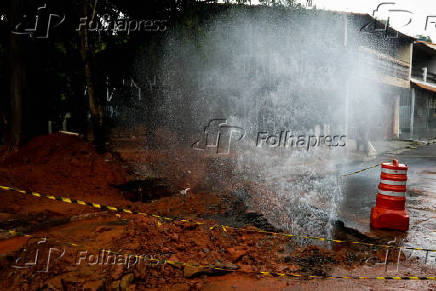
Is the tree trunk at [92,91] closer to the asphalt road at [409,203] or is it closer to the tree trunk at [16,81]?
the tree trunk at [16,81]

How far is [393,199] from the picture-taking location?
424cm

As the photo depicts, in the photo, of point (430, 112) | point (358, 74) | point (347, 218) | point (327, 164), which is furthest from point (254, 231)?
point (430, 112)

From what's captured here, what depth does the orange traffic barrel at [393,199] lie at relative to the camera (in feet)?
13.9

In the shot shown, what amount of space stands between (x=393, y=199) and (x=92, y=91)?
6963 millimetres

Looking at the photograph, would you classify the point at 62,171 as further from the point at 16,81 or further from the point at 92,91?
the point at 16,81

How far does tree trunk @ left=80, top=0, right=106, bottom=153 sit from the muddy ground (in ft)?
5.35

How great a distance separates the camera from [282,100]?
44.0ft

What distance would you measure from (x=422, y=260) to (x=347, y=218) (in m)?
1.28

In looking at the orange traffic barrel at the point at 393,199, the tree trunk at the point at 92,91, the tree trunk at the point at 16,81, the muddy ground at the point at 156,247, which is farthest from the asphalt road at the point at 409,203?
the tree trunk at the point at 16,81

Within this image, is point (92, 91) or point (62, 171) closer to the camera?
point (62, 171)

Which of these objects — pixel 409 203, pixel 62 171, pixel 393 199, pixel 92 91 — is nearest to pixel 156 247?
pixel 393 199

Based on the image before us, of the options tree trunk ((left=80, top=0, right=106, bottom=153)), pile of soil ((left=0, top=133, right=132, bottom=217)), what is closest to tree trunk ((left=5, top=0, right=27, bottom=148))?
pile of soil ((left=0, top=133, right=132, bottom=217))

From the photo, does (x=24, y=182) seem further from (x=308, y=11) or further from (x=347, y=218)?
(x=308, y=11)

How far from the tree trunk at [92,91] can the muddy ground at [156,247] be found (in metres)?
1.63
